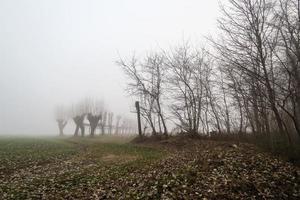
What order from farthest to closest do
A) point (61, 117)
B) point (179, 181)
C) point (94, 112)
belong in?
1. point (61, 117)
2. point (94, 112)
3. point (179, 181)

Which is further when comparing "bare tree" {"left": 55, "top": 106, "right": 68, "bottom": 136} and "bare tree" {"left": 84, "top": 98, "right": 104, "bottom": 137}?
"bare tree" {"left": 55, "top": 106, "right": 68, "bottom": 136}

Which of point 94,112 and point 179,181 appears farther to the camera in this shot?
point 94,112

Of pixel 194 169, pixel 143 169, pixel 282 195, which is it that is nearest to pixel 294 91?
pixel 282 195

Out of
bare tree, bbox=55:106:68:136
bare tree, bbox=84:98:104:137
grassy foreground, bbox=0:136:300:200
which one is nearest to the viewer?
grassy foreground, bbox=0:136:300:200

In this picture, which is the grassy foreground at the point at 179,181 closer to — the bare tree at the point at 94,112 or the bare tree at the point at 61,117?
the bare tree at the point at 94,112

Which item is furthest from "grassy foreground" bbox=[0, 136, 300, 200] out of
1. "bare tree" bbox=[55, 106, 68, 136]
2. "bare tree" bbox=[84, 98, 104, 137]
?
"bare tree" bbox=[55, 106, 68, 136]

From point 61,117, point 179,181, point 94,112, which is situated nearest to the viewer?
point 179,181

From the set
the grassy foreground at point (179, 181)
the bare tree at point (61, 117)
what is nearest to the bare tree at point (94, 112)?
the bare tree at point (61, 117)

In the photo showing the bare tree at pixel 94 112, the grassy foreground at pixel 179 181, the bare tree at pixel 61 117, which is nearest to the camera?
the grassy foreground at pixel 179 181

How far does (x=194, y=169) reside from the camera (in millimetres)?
8945

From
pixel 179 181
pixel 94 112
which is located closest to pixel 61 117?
pixel 94 112

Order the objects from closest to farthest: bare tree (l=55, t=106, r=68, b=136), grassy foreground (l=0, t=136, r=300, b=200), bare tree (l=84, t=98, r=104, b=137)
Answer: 1. grassy foreground (l=0, t=136, r=300, b=200)
2. bare tree (l=84, t=98, r=104, b=137)
3. bare tree (l=55, t=106, r=68, b=136)

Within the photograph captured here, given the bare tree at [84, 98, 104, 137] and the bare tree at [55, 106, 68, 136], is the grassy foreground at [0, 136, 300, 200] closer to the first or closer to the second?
the bare tree at [84, 98, 104, 137]

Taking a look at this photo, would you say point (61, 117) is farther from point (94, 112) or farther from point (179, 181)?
point (179, 181)
